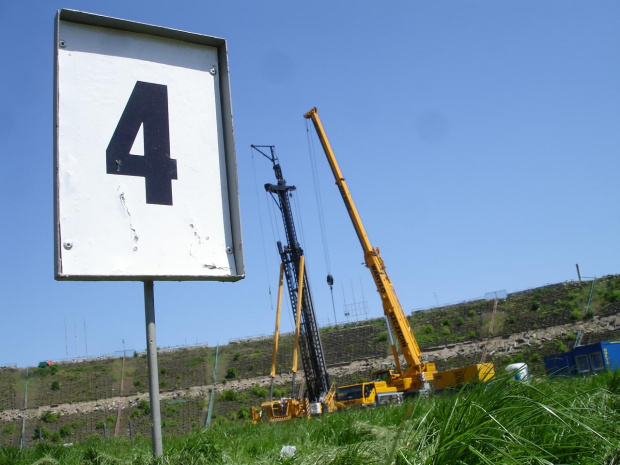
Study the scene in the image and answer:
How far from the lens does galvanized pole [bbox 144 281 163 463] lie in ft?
10.7

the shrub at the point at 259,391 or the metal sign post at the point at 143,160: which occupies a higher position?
the metal sign post at the point at 143,160

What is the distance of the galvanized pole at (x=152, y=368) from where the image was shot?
10.7 feet

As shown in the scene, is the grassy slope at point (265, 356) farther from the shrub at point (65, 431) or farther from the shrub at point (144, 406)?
the shrub at point (144, 406)

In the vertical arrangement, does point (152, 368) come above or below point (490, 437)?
above

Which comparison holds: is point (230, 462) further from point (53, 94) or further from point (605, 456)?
point (53, 94)

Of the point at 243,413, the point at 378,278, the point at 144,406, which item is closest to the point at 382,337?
the point at 243,413

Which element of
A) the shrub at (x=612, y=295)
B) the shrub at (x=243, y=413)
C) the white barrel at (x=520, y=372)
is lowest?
the shrub at (x=243, y=413)

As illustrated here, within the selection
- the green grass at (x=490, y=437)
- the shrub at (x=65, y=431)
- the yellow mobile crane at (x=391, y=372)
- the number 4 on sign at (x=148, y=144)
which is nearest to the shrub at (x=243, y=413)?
the shrub at (x=65, y=431)

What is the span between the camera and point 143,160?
3.55 m

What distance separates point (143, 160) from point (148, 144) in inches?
4.3

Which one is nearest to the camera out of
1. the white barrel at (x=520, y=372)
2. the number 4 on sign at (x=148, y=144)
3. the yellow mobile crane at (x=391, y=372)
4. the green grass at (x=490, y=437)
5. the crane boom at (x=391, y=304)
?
the green grass at (x=490, y=437)

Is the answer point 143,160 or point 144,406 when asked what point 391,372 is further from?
point 143,160

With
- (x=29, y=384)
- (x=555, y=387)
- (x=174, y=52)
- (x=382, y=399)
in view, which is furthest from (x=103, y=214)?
(x=29, y=384)

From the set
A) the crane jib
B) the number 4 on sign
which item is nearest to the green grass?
the number 4 on sign
